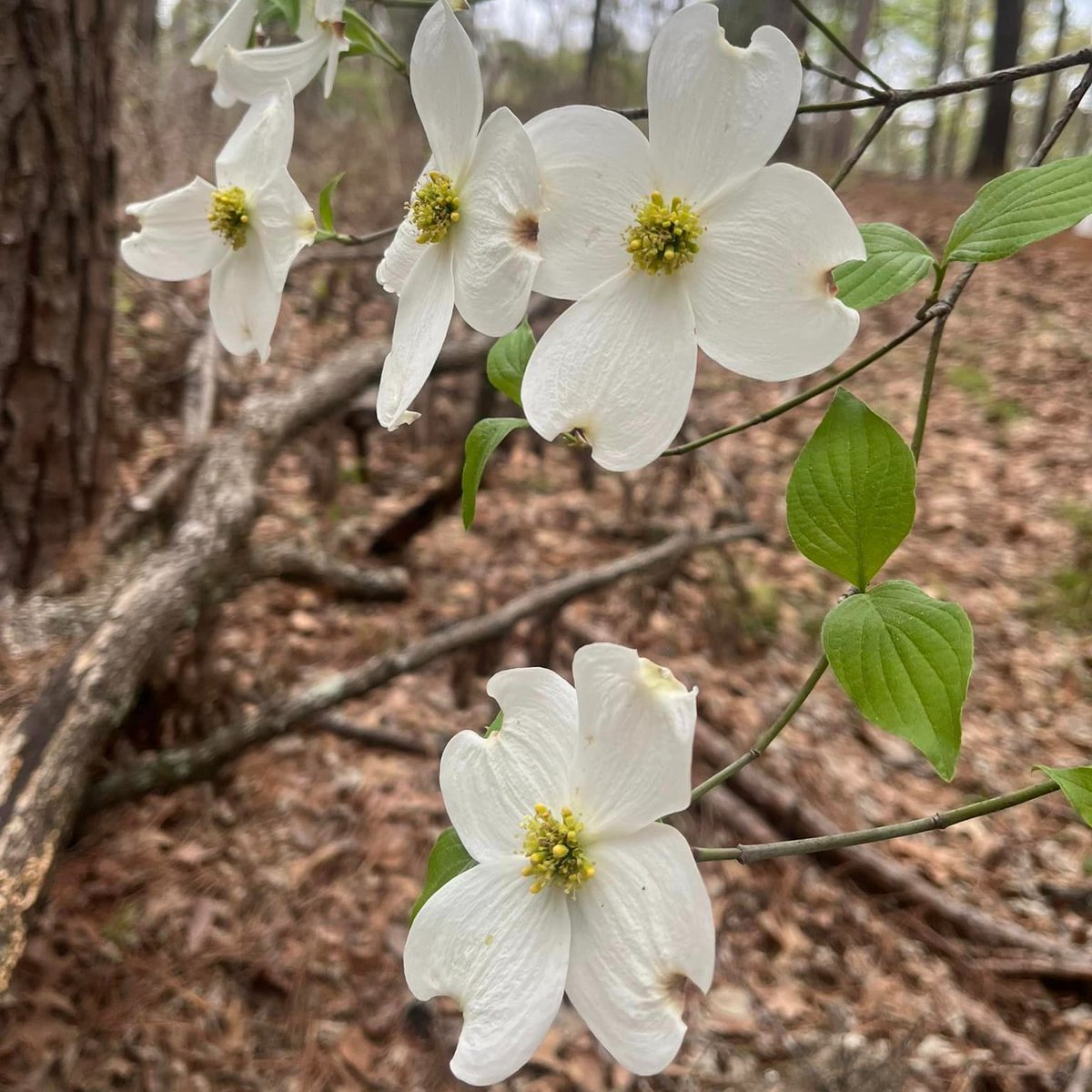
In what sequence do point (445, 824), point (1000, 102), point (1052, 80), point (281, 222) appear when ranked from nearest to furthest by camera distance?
point (281, 222) < point (445, 824) < point (1000, 102) < point (1052, 80)

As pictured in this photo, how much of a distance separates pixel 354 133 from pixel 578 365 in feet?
16.5

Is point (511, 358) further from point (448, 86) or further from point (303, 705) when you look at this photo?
point (303, 705)

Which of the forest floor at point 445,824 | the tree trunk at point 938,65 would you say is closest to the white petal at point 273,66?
the forest floor at point 445,824

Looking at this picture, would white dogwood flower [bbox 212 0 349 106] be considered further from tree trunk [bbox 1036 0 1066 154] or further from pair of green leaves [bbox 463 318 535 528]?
tree trunk [bbox 1036 0 1066 154]

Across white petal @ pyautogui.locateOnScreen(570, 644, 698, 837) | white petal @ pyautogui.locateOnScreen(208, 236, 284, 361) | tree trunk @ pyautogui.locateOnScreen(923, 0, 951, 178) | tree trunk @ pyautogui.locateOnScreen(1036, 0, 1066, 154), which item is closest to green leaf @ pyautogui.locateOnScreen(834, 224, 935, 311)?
white petal @ pyautogui.locateOnScreen(570, 644, 698, 837)

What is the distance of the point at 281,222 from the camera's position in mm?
514

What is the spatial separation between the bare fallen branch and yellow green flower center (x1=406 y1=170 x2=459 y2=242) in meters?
1.35

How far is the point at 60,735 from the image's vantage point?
4.19 feet

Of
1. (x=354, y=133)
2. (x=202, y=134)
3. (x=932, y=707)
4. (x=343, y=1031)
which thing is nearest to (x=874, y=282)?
(x=932, y=707)

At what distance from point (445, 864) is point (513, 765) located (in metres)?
0.07

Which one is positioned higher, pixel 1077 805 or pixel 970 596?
pixel 1077 805

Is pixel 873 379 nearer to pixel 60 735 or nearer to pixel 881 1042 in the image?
pixel 881 1042

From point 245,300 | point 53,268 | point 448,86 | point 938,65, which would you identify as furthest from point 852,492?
point 938,65

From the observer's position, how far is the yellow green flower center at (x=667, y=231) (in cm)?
41
